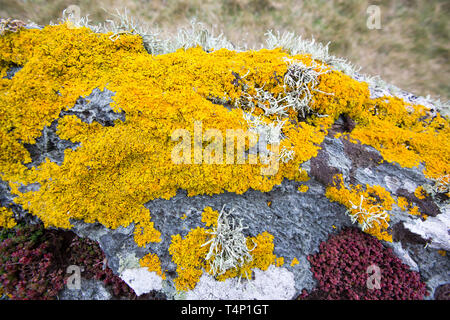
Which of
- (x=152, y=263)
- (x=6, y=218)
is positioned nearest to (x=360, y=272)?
(x=152, y=263)

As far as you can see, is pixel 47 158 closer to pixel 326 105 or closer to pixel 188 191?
pixel 188 191

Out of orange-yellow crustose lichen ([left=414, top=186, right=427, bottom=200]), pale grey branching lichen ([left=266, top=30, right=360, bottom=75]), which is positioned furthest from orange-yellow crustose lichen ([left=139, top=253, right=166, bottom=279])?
pale grey branching lichen ([left=266, top=30, right=360, bottom=75])

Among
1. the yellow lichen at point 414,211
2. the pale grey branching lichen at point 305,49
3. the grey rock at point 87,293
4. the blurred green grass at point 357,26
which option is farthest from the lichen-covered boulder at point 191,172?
the blurred green grass at point 357,26

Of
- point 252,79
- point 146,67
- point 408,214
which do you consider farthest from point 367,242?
point 146,67

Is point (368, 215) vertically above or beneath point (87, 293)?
above

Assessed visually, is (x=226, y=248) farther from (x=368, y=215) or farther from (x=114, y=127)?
(x=114, y=127)
